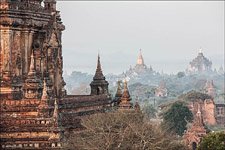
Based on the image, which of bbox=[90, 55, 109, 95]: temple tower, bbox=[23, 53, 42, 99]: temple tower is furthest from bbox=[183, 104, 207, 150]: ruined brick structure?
bbox=[23, 53, 42, 99]: temple tower

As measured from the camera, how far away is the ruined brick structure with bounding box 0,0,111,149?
2316cm

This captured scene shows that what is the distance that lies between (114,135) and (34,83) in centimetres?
382

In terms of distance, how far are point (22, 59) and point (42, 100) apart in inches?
132

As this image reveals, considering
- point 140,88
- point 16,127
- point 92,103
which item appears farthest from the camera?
point 140,88

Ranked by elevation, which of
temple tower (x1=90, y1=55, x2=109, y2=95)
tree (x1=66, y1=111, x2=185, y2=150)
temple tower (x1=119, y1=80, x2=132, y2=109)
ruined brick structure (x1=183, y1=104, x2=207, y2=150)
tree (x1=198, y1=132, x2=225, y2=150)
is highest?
temple tower (x1=90, y1=55, x2=109, y2=95)

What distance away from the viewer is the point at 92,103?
2875cm

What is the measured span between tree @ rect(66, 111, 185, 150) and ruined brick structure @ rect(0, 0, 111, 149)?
56 cm

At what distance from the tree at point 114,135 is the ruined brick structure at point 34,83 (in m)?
0.56

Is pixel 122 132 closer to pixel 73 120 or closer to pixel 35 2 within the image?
pixel 73 120

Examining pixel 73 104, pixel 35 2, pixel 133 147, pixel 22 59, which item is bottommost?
pixel 133 147

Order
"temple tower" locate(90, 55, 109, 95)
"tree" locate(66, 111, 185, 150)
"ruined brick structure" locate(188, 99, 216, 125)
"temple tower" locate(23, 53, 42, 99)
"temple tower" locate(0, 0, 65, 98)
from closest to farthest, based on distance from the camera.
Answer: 1. "tree" locate(66, 111, 185, 150)
2. "temple tower" locate(23, 53, 42, 99)
3. "temple tower" locate(0, 0, 65, 98)
4. "temple tower" locate(90, 55, 109, 95)
5. "ruined brick structure" locate(188, 99, 216, 125)

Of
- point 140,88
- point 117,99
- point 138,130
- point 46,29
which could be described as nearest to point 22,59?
point 46,29

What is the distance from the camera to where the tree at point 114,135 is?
23.7 metres

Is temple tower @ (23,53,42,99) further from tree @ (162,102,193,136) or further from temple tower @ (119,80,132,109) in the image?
tree @ (162,102,193,136)
